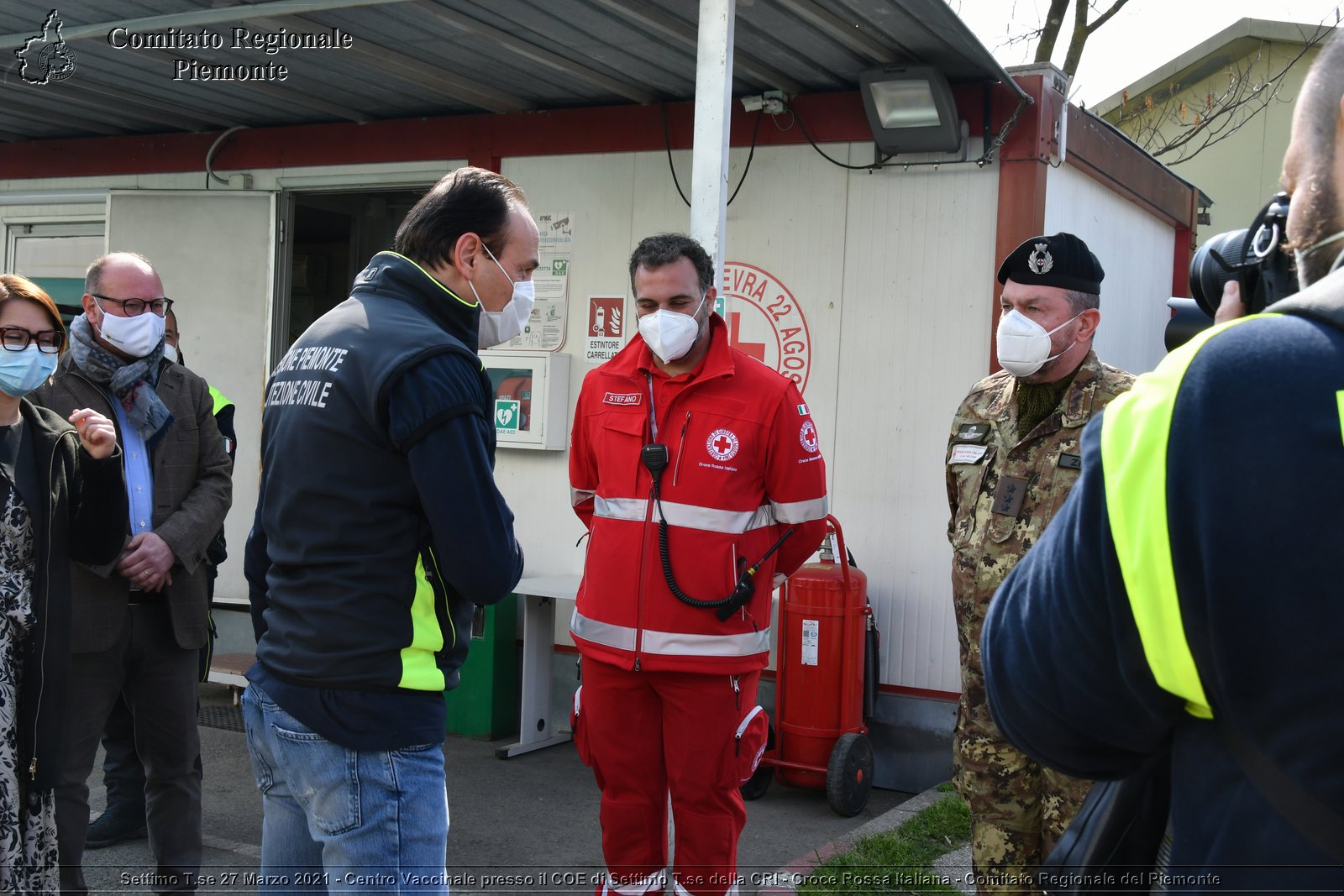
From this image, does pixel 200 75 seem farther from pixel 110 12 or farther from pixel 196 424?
pixel 196 424

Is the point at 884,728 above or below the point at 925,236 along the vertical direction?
below

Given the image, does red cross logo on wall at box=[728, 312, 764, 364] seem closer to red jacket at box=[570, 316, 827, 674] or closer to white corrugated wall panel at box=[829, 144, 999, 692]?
white corrugated wall panel at box=[829, 144, 999, 692]

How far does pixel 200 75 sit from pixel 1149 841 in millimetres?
6511

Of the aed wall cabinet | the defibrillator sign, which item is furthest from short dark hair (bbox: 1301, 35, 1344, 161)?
the defibrillator sign

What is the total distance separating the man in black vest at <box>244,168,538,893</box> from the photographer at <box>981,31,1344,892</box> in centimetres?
121

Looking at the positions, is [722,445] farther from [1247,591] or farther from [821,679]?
[1247,591]

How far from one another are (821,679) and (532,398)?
7.83 feet

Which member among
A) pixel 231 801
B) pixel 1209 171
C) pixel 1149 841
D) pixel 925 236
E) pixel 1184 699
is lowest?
pixel 231 801

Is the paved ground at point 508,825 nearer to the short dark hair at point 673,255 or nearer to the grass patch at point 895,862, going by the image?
the grass patch at point 895,862

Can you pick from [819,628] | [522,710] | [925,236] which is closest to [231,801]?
[522,710]

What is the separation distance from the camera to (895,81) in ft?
18.0

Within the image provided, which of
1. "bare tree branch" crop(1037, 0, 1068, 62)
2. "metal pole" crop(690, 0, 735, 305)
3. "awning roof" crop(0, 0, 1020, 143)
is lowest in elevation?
"metal pole" crop(690, 0, 735, 305)

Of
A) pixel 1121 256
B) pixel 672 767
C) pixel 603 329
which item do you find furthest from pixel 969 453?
pixel 1121 256

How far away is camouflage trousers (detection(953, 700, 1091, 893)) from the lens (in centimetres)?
Result: 323
